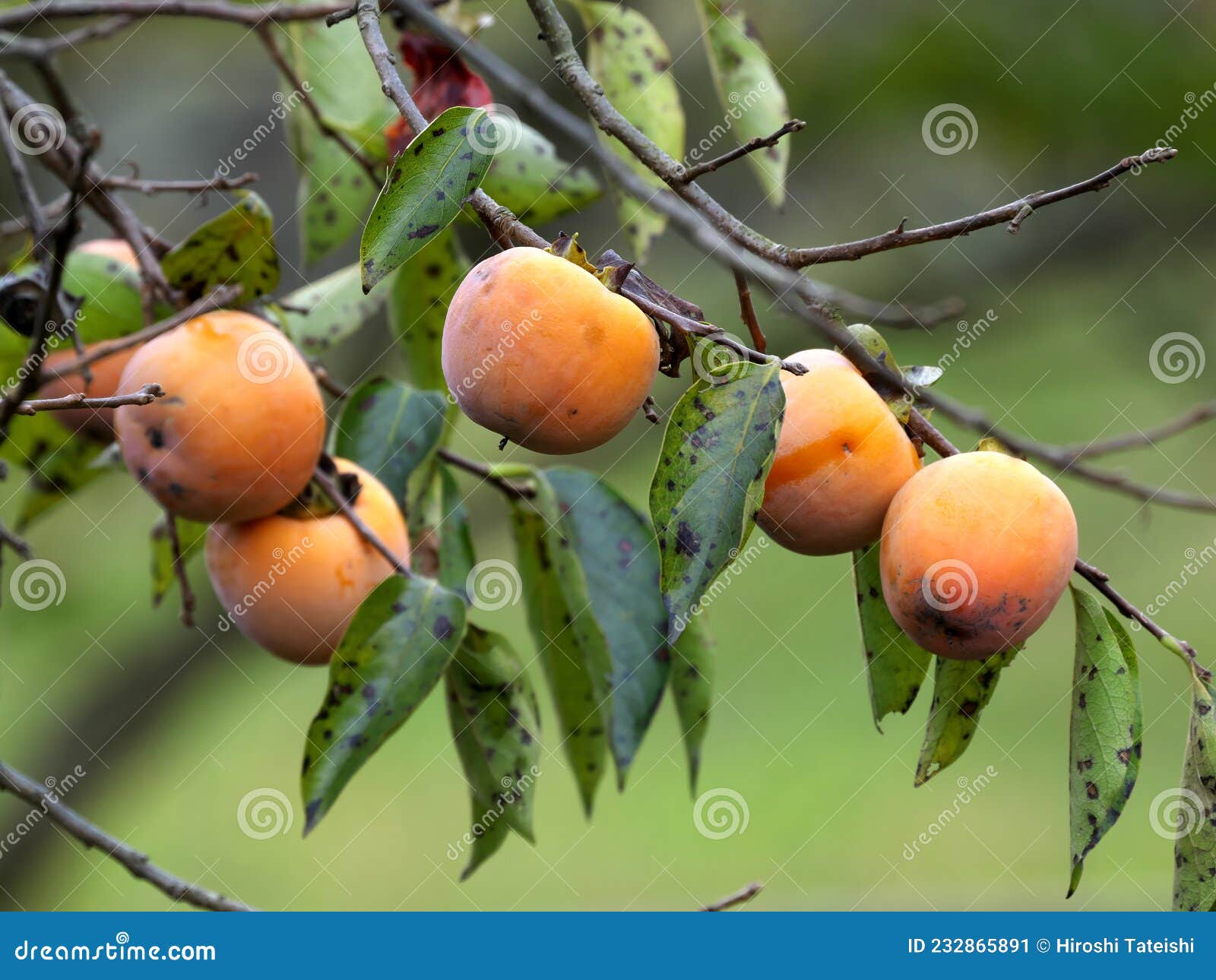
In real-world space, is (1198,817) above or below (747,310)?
below

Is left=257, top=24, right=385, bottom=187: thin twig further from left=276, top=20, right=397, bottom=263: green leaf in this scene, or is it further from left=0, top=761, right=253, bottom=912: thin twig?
left=0, top=761, right=253, bottom=912: thin twig

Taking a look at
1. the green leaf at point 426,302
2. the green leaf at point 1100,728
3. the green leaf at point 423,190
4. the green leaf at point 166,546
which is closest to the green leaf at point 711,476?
the green leaf at point 423,190

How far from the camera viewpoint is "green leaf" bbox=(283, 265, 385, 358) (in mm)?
1145

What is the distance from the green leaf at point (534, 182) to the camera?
1.11 m

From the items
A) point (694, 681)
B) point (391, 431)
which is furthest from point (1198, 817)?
point (391, 431)

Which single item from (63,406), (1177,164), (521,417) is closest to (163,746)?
(63,406)

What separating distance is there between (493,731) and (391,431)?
301 mm

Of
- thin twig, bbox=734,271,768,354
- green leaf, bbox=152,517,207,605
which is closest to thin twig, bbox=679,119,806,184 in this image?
thin twig, bbox=734,271,768,354

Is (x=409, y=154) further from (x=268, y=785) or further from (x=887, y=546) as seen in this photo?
(x=268, y=785)

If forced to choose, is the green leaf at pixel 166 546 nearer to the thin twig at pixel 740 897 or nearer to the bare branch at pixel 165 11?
the bare branch at pixel 165 11

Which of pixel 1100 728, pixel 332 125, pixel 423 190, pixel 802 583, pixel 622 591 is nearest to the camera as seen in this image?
pixel 423 190

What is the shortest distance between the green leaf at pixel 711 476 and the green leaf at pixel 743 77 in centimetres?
46

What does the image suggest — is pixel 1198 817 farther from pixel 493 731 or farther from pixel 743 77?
pixel 743 77

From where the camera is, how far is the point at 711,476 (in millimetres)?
618
